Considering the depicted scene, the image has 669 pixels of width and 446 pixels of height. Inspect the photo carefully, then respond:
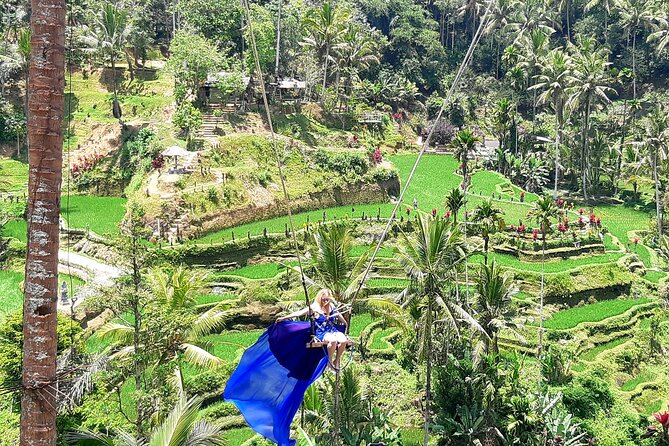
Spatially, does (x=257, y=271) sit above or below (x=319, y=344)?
below

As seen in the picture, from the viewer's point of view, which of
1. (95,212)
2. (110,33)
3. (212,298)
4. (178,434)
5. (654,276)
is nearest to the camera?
(178,434)

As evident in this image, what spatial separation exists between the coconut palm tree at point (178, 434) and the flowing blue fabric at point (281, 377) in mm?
2336

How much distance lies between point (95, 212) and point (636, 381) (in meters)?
21.9

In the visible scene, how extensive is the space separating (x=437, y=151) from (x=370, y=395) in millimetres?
30647

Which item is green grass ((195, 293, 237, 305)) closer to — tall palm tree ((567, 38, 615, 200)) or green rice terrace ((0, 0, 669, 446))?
green rice terrace ((0, 0, 669, 446))

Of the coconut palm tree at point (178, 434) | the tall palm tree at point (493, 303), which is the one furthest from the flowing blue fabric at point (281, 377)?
the tall palm tree at point (493, 303)

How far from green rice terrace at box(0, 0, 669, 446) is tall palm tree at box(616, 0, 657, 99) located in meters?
0.45

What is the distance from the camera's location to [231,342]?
17.9 m

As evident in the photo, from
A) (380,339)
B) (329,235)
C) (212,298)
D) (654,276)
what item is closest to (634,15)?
(654,276)

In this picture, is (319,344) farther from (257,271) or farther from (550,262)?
(550,262)

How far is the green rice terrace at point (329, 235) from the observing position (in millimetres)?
6910

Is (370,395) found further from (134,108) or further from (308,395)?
(134,108)

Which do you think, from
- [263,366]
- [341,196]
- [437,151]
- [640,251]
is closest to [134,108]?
[341,196]

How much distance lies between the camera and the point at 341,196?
28.7 m
